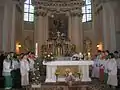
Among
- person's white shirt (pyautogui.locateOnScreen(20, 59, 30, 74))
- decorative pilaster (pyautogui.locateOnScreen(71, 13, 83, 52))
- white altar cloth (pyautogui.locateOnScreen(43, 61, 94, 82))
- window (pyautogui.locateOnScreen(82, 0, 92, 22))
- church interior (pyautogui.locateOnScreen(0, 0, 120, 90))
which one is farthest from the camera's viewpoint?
window (pyautogui.locateOnScreen(82, 0, 92, 22))

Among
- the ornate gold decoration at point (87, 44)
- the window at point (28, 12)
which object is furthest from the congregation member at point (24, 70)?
the window at point (28, 12)

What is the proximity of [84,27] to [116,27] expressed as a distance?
28.2ft

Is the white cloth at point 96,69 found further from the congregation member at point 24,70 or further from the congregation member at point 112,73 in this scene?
the congregation member at point 24,70

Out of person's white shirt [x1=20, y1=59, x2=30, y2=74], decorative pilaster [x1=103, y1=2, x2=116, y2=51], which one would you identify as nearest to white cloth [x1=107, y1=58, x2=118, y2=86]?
person's white shirt [x1=20, y1=59, x2=30, y2=74]

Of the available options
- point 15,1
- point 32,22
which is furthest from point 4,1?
point 32,22

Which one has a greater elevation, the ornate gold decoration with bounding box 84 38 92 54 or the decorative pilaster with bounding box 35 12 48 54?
the decorative pilaster with bounding box 35 12 48 54

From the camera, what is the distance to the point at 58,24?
82.6ft

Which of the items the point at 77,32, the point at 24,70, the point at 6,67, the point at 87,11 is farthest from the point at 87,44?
the point at 6,67

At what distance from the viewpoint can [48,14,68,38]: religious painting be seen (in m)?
25.2

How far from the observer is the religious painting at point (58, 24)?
25.2 meters

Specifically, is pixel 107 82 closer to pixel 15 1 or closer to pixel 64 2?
pixel 15 1

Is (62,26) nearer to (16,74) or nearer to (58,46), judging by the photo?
(58,46)

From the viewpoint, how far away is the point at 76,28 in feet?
85.9

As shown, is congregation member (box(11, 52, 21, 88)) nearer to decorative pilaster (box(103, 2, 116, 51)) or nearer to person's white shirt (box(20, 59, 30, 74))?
person's white shirt (box(20, 59, 30, 74))
